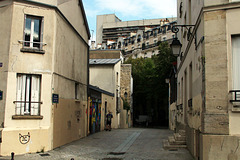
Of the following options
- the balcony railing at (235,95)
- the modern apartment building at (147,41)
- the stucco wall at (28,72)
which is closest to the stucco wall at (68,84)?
the stucco wall at (28,72)

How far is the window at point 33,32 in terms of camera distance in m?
12.2

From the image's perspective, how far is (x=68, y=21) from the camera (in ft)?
48.0

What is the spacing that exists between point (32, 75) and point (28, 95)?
882 millimetres

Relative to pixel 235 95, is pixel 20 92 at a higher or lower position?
higher

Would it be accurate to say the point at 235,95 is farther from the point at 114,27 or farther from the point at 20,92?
Answer: the point at 114,27

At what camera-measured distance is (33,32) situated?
12.4 metres

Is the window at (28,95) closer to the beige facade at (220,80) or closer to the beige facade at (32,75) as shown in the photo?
the beige facade at (32,75)

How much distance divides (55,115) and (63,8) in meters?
5.21

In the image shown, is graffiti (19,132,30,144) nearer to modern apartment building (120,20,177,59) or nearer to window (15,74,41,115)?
window (15,74,41,115)

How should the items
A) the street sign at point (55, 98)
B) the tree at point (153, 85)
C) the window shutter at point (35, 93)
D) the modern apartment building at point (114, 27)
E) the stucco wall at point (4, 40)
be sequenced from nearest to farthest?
the stucco wall at point (4, 40) < the window shutter at point (35, 93) < the street sign at point (55, 98) < the tree at point (153, 85) < the modern apartment building at point (114, 27)

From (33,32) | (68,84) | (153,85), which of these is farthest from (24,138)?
(153,85)

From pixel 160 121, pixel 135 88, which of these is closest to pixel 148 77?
pixel 135 88

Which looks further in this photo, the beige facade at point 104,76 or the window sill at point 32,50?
the beige facade at point 104,76

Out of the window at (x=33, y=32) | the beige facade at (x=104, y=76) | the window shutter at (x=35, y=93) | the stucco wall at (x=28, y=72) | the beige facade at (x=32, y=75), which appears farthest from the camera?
the beige facade at (x=104, y=76)
